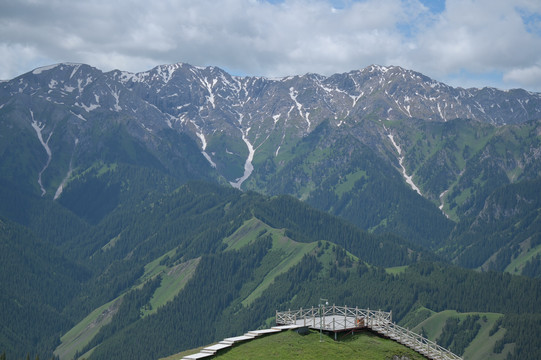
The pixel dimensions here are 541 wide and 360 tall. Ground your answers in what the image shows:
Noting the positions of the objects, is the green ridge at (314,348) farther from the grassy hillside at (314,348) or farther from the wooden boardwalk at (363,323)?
the wooden boardwalk at (363,323)

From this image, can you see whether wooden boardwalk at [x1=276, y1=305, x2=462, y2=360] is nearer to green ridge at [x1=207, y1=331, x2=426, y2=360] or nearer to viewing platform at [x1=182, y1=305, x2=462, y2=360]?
viewing platform at [x1=182, y1=305, x2=462, y2=360]

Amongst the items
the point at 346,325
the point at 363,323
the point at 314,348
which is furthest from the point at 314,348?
the point at 363,323

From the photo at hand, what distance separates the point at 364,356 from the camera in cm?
11425

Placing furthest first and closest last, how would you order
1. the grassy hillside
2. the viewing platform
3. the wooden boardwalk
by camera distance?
the wooden boardwalk < the viewing platform < the grassy hillside

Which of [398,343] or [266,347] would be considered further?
[398,343]

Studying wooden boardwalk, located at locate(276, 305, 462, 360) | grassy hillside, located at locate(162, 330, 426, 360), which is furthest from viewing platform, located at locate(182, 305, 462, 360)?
grassy hillside, located at locate(162, 330, 426, 360)

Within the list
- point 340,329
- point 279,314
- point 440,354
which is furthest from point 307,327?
point 440,354

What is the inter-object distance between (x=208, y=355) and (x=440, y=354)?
4117cm

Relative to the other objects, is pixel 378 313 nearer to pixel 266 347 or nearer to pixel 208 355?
pixel 266 347

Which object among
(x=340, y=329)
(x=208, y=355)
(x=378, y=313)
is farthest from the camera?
(x=378, y=313)

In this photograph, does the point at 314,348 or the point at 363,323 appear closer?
the point at 314,348

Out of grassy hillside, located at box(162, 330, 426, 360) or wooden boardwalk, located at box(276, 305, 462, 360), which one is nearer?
grassy hillside, located at box(162, 330, 426, 360)

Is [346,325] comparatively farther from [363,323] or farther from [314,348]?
[314,348]

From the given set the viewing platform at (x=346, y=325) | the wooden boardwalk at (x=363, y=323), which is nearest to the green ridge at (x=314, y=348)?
the viewing platform at (x=346, y=325)
